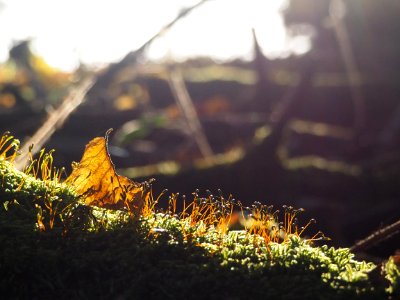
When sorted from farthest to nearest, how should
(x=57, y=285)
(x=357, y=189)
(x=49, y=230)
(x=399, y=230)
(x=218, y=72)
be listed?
1. (x=218, y=72)
2. (x=357, y=189)
3. (x=399, y=230)
4. (x=49, y=230)
5. (x=57, y=285)

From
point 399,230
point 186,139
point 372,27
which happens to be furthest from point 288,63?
point 399,230

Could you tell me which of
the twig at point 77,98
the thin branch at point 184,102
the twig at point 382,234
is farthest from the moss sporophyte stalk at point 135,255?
the thin branch at point 184,102

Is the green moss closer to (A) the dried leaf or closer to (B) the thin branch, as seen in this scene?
(A) the dried leaf

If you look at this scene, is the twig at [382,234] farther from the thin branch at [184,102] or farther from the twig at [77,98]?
the thin branch at [184,102]

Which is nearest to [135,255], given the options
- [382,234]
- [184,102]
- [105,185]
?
[105,185]

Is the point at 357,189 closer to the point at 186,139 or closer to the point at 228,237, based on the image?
the point at 186,139

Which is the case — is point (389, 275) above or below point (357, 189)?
below

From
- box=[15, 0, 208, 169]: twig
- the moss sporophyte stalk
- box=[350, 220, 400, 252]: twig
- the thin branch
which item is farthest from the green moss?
the thin branch
